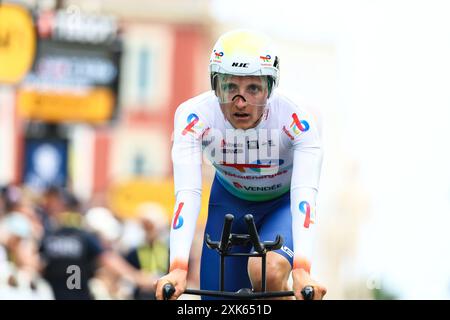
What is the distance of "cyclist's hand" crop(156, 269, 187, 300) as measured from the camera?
6887 mm

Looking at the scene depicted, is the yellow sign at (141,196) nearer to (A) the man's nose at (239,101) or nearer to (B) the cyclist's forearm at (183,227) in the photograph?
(B) the cyclist's forearm at (183,227)

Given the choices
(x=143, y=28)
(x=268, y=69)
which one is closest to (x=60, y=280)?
(x=268, y=69)

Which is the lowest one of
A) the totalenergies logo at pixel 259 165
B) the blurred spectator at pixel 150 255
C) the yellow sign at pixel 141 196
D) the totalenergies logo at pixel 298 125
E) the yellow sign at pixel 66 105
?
the yellow sign at pixel 141 196

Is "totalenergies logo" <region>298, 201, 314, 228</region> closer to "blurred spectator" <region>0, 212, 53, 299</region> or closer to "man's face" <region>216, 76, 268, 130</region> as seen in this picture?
"man's face" <region>216, 76, 268, 130</region>

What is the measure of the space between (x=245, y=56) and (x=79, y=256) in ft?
25.0

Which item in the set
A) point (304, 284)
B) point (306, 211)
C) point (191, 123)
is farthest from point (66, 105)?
→ point (304, 284)

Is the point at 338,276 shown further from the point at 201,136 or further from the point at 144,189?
the point at 201,136

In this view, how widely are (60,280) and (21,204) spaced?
2411 millimetres

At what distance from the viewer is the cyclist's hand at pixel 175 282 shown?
6887 millimetres

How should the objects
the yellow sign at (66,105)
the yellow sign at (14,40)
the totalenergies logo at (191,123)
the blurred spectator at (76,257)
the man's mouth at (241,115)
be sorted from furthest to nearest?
the yellow sign at (66,105) < the yellow sign at (14,40) < the blurred spectator at (76,257) < the totalenergies logo at (191,123) < the man's mouth at (241,115)

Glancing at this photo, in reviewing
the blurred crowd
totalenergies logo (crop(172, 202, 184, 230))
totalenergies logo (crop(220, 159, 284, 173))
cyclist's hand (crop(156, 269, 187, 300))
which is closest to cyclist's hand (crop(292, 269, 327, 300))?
cyclist's hand (crop(156, 269, 187, 300))

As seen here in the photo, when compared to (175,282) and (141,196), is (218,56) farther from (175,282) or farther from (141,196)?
(141,196)

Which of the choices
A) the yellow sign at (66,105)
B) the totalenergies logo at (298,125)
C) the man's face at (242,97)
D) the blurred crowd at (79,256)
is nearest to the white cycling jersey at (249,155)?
the totalenergies logo at (298,125)
